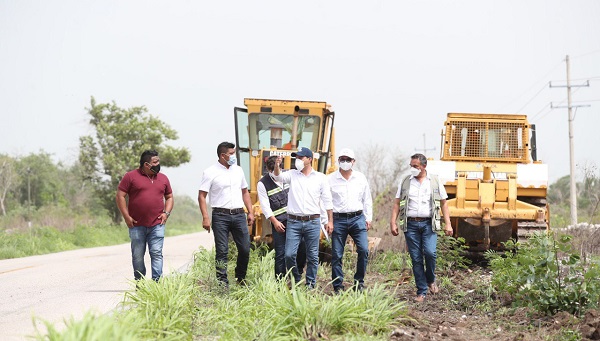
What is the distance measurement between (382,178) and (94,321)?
3774 centimetres

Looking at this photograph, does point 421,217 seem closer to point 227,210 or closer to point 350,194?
point 350,194

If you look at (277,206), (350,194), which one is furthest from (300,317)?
(277,206)

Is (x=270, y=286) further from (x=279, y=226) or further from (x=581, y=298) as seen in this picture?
(x=581, y=298)

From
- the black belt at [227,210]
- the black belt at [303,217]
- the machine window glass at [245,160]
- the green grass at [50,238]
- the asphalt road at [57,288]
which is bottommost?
the green grass at [50,238]

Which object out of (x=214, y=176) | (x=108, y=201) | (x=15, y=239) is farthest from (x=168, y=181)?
(x=108, y=201)

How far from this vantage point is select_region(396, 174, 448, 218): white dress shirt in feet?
38.9

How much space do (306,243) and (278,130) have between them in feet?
→ 18.7

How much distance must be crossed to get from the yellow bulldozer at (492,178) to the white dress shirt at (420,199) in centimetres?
471

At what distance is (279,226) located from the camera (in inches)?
468

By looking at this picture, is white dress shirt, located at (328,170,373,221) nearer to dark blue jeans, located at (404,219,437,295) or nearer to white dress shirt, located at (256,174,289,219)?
dark blue jeans, located at (404,219,437,295)

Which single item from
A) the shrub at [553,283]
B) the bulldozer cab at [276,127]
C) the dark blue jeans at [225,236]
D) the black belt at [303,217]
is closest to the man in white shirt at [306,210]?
the black belt at [303,217]

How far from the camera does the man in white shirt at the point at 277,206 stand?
12.1m

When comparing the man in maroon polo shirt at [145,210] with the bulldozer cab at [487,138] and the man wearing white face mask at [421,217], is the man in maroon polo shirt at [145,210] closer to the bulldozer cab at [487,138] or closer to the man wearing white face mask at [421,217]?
the man wearing white face mask at [421,217]

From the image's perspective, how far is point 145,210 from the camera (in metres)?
11.1
